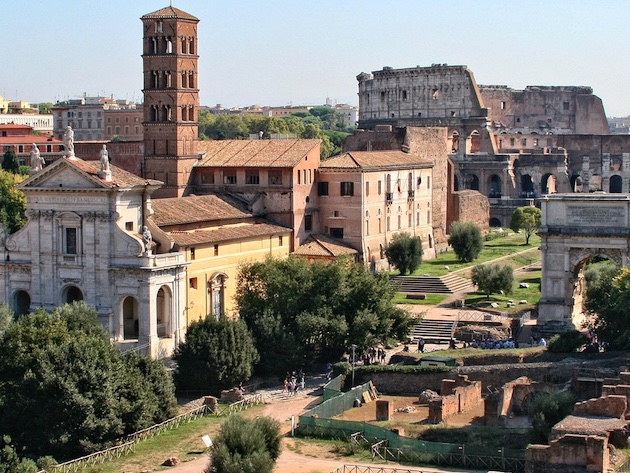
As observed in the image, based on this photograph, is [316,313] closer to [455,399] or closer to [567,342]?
[455,399]

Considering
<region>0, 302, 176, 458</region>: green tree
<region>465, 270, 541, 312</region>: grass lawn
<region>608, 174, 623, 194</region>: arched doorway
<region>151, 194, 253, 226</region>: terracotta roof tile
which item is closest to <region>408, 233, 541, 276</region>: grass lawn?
<region>465, 270, 541, 312</region>: grass lawn

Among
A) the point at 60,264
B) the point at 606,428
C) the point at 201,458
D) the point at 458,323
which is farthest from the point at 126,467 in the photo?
the point at 458,323

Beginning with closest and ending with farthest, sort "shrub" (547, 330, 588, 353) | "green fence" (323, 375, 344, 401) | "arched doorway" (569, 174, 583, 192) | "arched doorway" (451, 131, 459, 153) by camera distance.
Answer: "green fence" (323, 375, 344, 401) < "shrub" (547, 330, 588, 353) < "arched doorway" (569, 174, 583, 192) < "arched doorway" (451, 131, 459, 153)

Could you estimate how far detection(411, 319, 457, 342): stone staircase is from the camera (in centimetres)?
6141

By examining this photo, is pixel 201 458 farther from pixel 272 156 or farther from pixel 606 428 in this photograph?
pixel 272 156

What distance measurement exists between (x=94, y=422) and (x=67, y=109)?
12964cm

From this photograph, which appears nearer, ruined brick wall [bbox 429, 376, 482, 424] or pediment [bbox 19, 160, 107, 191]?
ruined brick wall [bbox 429, 376, 482, 424]

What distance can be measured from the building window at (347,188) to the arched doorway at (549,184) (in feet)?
193

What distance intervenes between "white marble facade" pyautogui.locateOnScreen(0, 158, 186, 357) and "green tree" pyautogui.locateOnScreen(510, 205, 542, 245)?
3902 cm

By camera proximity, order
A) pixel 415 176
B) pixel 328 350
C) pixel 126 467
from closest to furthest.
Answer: pixel 126 467 → pixel 328 350 → pixel 415 176

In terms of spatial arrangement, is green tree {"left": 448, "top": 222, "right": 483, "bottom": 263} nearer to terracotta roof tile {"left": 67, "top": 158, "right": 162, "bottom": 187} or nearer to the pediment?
terracotta roof tile {"left": 67, "top": 158, "right": 162, "bottom": 187}

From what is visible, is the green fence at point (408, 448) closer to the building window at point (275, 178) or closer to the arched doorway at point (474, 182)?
the building window at point (275, 178)

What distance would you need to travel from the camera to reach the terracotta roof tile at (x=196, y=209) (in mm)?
62406

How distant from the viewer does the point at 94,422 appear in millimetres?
45031
